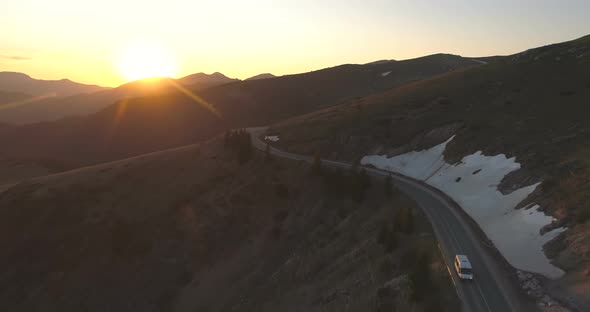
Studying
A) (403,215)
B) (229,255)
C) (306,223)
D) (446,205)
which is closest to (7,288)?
(229,255)

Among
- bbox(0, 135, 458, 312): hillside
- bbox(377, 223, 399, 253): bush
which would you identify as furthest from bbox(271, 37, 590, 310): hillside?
bbox(377, 223, 399, 253): bush

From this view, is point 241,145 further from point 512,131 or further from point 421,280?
point 421,280

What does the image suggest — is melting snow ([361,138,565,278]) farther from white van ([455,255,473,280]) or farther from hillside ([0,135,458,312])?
hillside ([0,135,458,312])

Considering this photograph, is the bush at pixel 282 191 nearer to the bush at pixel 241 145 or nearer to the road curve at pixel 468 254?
the bush at pixel 241 145

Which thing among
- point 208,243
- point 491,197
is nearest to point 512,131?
point 491,197

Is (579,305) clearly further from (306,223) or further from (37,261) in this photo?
(37,261)

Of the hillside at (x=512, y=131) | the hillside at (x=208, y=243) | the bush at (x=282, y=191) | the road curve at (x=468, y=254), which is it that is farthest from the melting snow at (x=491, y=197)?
the bush at (x=282, y=191)
